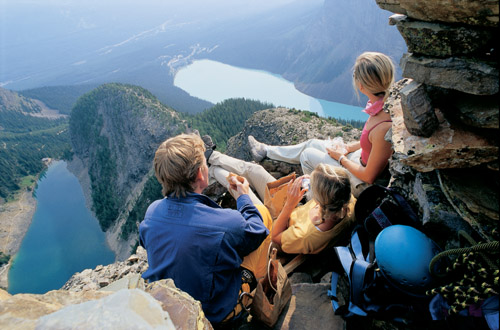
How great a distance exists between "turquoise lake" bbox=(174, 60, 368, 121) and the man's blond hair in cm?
10919

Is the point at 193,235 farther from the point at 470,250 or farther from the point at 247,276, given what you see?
the point at 470,250

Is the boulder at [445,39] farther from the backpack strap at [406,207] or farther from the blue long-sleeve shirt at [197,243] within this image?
the blue long-sleeve shirt at [197,243]

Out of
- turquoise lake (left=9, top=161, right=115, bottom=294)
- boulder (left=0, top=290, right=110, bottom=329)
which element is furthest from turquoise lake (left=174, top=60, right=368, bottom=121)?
boulder (left=0, top=290, right=110, bottom=329)

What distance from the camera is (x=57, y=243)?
91.1m

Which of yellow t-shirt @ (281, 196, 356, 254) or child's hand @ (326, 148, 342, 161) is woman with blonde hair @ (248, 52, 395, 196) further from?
yellow t-shirt @ (281, 196, 356, 254)

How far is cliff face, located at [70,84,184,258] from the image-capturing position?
7994 centimetres

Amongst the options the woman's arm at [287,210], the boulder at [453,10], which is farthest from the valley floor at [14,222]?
the boulder at [453,10]

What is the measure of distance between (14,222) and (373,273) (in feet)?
403

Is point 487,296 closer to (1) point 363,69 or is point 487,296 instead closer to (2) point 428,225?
(2) point 428,225

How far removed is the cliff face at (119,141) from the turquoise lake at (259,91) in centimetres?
4813

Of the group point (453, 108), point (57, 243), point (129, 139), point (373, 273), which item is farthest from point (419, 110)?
point (57, 243)

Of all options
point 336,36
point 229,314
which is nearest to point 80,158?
point 229,314

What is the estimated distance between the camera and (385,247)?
10.4 ft

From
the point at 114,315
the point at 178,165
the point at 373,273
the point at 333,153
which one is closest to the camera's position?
the point at 114,315
